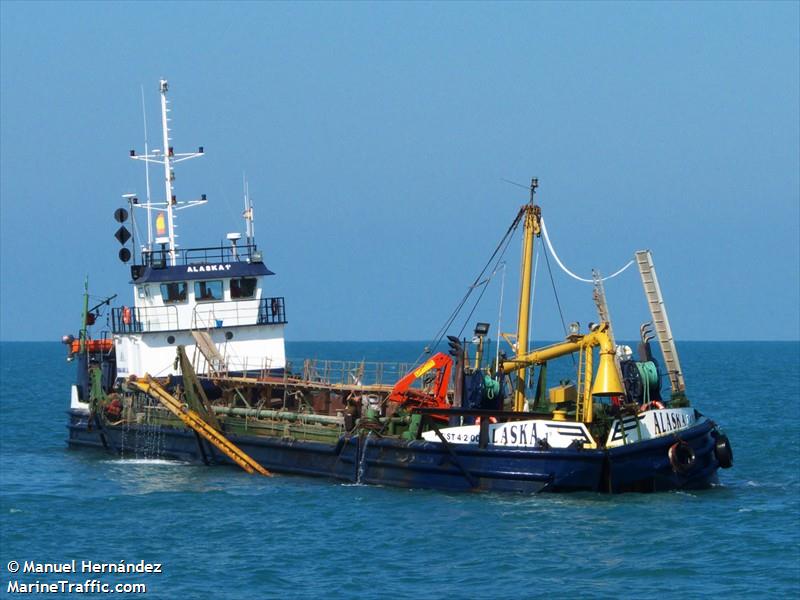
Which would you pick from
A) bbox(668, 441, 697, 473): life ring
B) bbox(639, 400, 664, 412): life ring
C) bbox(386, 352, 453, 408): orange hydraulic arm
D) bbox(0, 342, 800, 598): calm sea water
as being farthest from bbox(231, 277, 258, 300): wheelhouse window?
bbox(668, 441, 697, 473): life ring

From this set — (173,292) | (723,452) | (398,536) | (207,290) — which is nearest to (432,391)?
(723,452)

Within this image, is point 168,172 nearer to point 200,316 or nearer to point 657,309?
point 200,316

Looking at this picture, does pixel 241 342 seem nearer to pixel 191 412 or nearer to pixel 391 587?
pixel 191 412

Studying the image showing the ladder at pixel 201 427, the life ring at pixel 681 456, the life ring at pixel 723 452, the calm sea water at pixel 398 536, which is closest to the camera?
the calm sea water at pixel 398 536

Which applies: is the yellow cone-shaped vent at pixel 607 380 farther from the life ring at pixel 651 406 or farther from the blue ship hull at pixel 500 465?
the life ring at pixel 651 406

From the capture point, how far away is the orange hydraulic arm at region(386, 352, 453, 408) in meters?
33.7

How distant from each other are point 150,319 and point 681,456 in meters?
18.2

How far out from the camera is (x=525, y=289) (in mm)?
32812

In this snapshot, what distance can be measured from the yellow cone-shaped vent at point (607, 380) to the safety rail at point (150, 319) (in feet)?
53.3

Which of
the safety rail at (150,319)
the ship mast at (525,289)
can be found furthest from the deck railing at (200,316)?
the ship mast at (525,289)

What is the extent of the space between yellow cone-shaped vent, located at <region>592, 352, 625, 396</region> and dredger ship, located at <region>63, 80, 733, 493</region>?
0.03 metres

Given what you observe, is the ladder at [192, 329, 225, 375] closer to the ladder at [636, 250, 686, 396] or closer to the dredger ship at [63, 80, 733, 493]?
the dredger ship at [63, 80, 733, 493]

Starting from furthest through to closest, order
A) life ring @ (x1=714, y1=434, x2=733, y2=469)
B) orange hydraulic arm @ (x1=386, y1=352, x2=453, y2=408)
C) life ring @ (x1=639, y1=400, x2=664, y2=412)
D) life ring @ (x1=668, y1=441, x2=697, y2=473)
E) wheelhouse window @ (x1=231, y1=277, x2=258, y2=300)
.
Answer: wheelhouse window @ (x1=231, y1=277, x2=258, y2=300)
orange hydraulic arm @ (x1=386, y1=352, x2=453, y2=408)
life ring @ (x1=714, y1=434, x2=733, y2=469)
life ring @ (x1=639, y1=400, x2=664, y2=412)
life ring @ (x1=668, y1=441, x2=697, y2=473)

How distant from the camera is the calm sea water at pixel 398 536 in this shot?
24172mm
